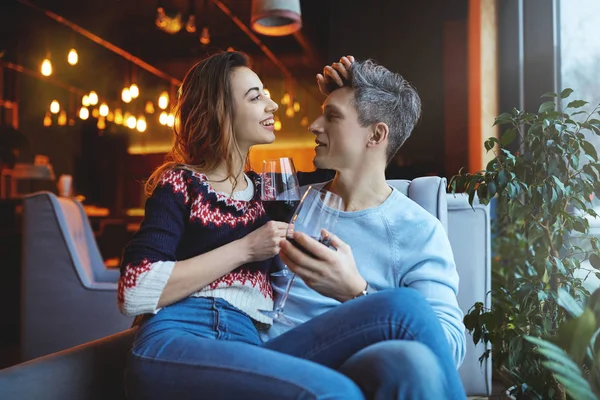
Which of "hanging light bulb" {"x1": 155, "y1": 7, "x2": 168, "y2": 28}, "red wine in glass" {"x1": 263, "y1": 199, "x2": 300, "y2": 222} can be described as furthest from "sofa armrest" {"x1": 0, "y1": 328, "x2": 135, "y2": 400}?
"hanging light bulb" {"x1": 155, "y1": 7, "x2": 168, "y2": 28}

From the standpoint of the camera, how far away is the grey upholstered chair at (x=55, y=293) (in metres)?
3.03

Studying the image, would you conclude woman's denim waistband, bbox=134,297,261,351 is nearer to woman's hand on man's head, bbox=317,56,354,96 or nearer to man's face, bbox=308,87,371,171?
man's face, bbox=308,87,371,171

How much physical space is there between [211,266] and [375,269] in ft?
1.57

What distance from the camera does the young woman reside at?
1.04 m

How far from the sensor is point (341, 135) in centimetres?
162

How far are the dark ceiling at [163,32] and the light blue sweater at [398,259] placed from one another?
412 cm

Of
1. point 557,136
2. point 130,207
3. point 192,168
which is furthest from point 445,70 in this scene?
point 130,207

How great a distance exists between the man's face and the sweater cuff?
60 centimetres

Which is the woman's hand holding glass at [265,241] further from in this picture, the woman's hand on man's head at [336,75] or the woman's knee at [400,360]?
the woman's hand on man's head at [336,75]

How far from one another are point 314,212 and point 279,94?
882 centimetres

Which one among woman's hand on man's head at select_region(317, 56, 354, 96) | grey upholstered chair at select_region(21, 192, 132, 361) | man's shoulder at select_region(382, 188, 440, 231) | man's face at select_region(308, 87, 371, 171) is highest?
woman's hand on man's head at select_region(317, 56, 354, 96)

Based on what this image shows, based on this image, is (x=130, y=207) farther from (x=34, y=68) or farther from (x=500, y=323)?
(x=500, y=323)

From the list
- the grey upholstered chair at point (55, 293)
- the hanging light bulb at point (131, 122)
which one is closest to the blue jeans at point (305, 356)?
the grey upholstered chair at point (55, 293)

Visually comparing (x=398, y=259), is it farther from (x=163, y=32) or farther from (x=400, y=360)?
(x=163, y=32)
